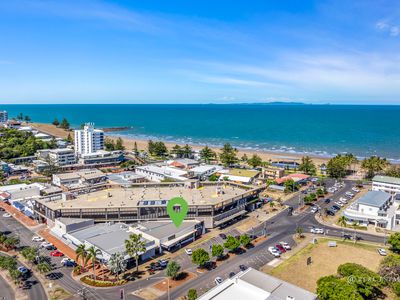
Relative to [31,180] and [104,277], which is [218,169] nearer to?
[31,180]

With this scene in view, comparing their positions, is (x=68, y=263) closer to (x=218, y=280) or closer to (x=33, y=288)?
(x=33, y=288)

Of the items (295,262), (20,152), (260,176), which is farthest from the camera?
(20,152)

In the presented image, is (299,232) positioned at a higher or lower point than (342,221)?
lower


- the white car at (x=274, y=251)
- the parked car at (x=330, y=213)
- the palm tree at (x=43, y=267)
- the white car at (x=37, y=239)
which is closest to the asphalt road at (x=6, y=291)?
the palm tree at (x=43, y=267)

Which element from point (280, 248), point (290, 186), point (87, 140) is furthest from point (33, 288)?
point (87, 140)

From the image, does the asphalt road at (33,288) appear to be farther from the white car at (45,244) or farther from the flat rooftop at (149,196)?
the flat rooftop at (149,196)

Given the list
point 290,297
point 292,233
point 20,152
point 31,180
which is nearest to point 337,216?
point 292,233
